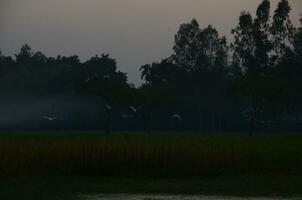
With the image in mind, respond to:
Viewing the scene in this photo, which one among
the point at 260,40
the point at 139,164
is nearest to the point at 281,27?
the point at 260,40

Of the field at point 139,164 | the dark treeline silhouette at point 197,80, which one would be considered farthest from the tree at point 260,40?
the field at point 139,164

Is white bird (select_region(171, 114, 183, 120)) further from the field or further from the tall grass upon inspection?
the tall grass

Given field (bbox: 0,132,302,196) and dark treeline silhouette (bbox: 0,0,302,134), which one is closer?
field (bbox: 0,132,302,196)

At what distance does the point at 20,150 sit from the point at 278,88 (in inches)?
1447

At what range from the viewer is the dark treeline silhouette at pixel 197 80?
245ft

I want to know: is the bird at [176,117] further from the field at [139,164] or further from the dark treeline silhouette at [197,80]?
the field at [139,164]

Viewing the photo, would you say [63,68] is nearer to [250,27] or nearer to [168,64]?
[168,64]

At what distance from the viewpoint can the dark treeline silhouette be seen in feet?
245

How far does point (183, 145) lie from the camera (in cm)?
2662

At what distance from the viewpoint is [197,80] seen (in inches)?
3381

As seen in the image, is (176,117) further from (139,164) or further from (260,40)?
(139,164)

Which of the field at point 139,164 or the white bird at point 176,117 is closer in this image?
the field at point 139,164

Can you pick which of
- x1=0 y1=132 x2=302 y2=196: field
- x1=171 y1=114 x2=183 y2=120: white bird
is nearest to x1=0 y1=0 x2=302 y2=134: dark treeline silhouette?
x1=171 y1=114 x2=183 y2=120: white bird

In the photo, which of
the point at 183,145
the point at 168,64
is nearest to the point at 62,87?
the point at 168,64
